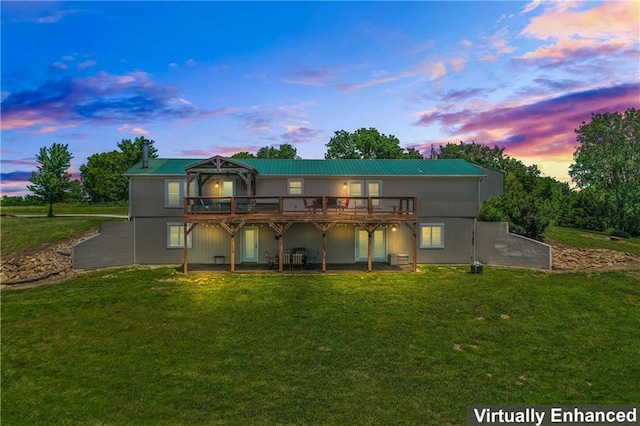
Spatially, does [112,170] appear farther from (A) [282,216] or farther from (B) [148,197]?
(A) [282,216]

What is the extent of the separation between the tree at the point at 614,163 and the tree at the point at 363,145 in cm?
2466

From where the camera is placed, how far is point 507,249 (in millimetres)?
21141

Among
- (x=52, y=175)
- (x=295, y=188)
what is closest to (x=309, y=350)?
(x=295, y=188)

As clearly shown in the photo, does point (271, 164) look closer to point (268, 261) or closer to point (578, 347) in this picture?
point (268, 261)

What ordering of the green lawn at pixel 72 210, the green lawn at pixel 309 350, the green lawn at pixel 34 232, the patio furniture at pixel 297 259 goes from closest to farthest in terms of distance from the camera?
the green lawn at pixel 309 350, the patio furniture at pixel 297 259, the green lawn at pixel 34 232, the green lawn at pixel 72 210

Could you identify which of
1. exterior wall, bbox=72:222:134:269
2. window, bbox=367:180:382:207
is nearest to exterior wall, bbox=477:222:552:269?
window, bbox=367:180:382:207

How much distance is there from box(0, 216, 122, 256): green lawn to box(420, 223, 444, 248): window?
26920 millimetres

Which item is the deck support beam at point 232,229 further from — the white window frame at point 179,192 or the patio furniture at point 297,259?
the white window frame at point 179,192

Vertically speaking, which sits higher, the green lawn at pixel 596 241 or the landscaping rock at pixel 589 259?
the green lawn at pixel 596 241

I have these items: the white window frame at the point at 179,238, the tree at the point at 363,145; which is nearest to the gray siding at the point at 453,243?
the white window frame at the point at 179,238

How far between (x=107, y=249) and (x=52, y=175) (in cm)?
2387

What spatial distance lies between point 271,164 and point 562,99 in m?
30.4

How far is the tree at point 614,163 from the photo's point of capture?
115 feet

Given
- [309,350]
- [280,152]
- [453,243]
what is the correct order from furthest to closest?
[280,152], [453,243], [309,350]
